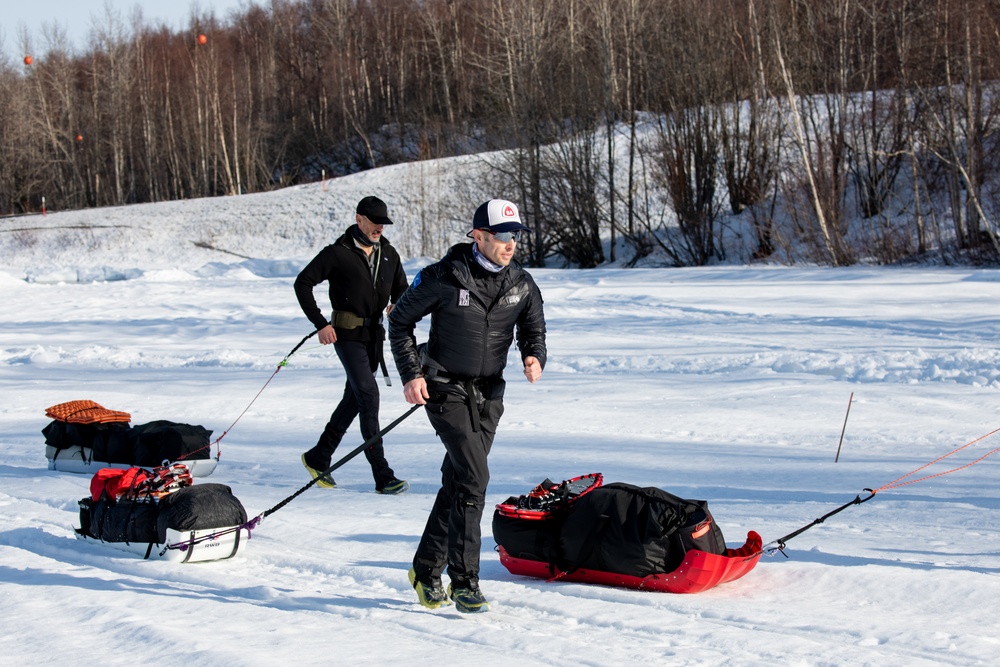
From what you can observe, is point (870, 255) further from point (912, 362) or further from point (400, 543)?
point (400, 543)

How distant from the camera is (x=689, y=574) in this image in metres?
4.60

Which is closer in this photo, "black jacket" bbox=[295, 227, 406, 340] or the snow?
the snow

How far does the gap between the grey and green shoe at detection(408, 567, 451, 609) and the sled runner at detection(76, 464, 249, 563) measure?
1.38 metres

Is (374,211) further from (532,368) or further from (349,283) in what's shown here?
(532,368)

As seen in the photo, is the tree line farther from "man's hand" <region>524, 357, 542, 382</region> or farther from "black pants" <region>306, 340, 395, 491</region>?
"man's hand" <region>524, 357, 542, 382</region>

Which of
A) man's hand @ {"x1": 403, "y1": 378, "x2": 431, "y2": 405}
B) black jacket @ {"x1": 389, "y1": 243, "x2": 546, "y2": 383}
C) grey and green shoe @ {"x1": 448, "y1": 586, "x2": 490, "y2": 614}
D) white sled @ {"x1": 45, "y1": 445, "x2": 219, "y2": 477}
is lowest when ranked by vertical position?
grey and green shoe @ {"x1": 448, "y1": 586, "x2": 490, "y2": 614}

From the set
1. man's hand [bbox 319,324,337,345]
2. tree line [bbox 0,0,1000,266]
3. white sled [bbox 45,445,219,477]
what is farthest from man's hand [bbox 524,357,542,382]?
tree line [bbox 0,0,1000,266]

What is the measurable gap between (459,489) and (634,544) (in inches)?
35.1

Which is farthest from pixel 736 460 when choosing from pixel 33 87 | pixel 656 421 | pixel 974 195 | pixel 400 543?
pixel 33 87

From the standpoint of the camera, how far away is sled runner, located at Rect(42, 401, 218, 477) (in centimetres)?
784

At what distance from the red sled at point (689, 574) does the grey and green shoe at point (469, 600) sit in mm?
606

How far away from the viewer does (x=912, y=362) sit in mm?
10727

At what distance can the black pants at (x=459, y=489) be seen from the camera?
4.39 m

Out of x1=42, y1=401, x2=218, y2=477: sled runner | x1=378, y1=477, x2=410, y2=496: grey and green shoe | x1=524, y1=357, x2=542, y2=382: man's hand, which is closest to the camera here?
x1=524, y1=357, x2=542, y2=382: man's hand
